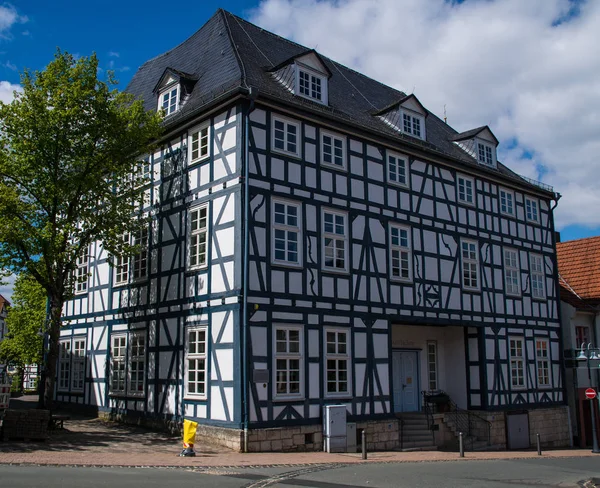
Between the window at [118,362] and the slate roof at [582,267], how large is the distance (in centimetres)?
2323

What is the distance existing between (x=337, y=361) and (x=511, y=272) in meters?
11.3

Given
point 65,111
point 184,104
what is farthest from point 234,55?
point 65,111

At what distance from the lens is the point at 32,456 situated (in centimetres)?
1489

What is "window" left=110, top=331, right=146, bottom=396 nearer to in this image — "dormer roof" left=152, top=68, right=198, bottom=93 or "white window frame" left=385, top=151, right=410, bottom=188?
"dormer roof" left=152, top=68, right=198, bottom=93

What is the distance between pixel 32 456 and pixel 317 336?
8.37 m

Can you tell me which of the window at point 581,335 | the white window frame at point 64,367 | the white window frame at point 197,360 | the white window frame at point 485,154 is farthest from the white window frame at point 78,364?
the window at point 581,335

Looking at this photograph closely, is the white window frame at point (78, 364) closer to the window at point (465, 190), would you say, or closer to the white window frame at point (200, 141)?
the white window frame at point (200, 141)

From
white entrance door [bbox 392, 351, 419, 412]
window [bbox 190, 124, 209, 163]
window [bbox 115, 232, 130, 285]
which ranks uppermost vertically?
window [bbox 190, 124, 209, 163]

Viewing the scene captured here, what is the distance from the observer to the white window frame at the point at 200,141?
20.7 meters

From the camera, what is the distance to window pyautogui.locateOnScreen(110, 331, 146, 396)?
73.1 ft

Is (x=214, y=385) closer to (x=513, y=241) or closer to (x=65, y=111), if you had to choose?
(x=65, y=111)

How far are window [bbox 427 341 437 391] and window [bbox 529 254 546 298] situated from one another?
5841 mm

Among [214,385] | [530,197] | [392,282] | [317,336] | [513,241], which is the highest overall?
[530,197]

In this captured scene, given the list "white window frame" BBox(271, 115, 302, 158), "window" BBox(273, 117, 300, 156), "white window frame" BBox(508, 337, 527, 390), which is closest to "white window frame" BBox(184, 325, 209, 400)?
"white window frame" BBox(271, 115, 302, 158)
